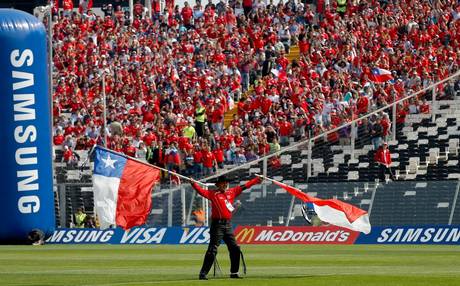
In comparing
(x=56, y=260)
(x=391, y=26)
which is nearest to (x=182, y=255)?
(x=56, y=260)

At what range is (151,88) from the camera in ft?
200

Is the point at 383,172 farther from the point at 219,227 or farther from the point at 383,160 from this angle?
the point at 219,227

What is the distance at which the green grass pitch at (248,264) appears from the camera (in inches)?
1129

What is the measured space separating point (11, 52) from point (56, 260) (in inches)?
261

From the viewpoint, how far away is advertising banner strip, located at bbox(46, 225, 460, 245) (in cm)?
4450

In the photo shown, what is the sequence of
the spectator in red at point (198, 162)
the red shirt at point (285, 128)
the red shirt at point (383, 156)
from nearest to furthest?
the red shirt at point (383, 156) < the red shirt at point (285, 128) < the spectator in red at point (198, 162)

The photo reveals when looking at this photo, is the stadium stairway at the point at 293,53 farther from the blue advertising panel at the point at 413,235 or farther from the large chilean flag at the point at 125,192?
the large chilean flag at the point at 125,192

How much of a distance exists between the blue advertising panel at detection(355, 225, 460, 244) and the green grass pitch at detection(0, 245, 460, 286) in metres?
1.48

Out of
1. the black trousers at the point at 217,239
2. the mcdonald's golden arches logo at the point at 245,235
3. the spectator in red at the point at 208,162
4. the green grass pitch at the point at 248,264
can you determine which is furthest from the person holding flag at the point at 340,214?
the spectator in red at the point at 208,162

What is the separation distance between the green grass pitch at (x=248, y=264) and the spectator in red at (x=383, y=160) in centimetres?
557

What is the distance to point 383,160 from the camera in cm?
4897

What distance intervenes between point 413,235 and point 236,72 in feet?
54.6

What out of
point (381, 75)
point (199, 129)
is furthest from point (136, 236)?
point (381, 75)

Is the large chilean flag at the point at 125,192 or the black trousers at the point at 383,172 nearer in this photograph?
the large chilean flag at the point at 125,192
